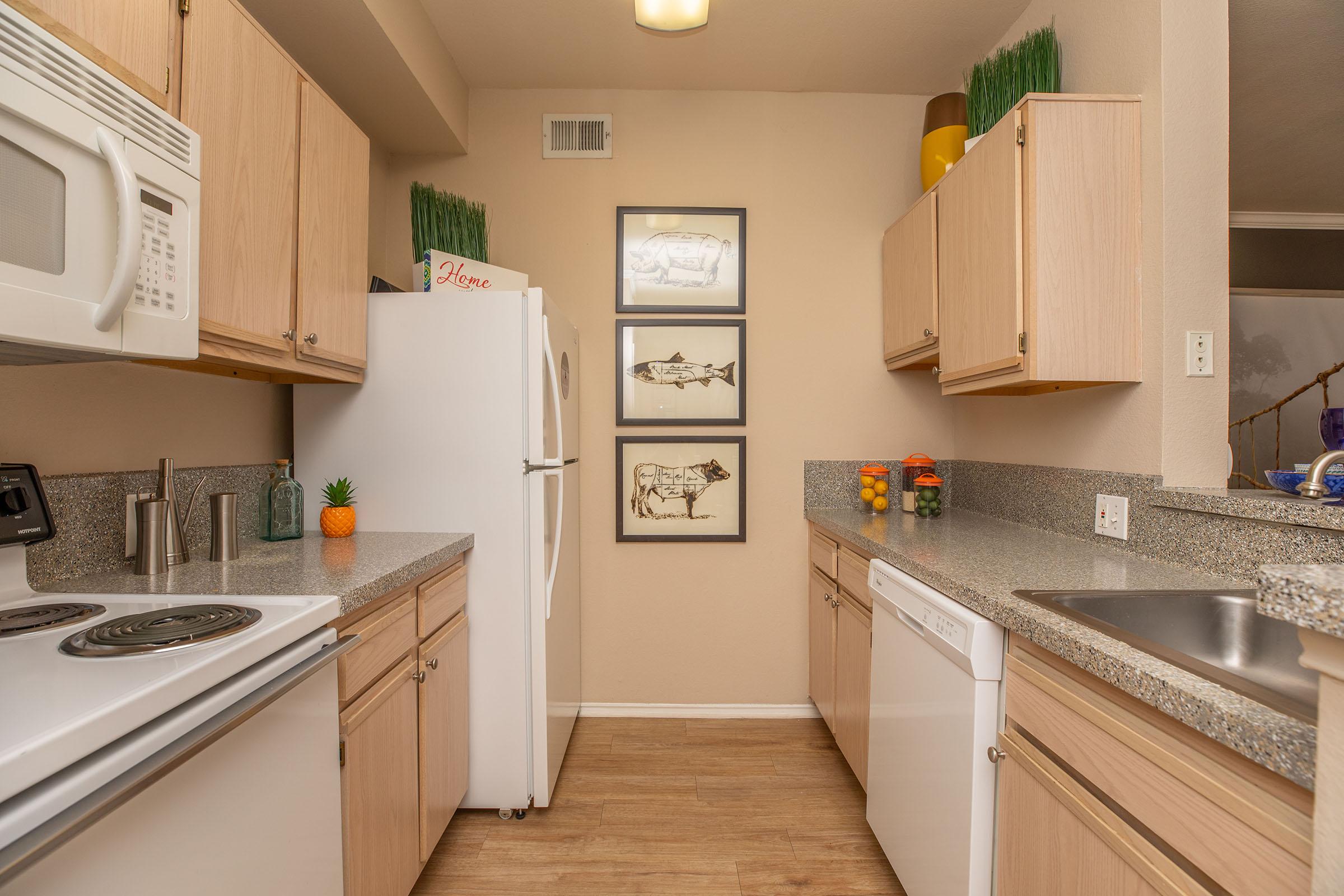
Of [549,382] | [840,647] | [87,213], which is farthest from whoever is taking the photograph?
[840,647]

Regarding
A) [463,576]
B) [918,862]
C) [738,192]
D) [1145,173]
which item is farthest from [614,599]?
[1145,173]

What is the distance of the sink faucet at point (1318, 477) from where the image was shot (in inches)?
46.1

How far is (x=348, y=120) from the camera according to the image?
1818mm

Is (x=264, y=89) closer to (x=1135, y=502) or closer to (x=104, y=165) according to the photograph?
(x=104, y=165)

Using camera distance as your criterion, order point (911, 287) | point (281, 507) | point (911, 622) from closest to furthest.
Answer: point (911, 622) < point (281, 507) < point (911, 287)

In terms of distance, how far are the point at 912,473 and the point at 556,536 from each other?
1.47 meters

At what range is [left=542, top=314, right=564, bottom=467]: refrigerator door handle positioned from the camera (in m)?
1.98

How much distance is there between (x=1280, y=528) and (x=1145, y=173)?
3.15 ft

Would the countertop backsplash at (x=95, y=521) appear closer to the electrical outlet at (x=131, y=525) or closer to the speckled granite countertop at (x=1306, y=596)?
the electrical outlet at (x=131, y=525)

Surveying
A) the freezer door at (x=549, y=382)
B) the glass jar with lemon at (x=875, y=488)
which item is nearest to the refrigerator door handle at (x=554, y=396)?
the freezer door at (x=549, y=382)

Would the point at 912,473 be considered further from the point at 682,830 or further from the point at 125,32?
the point at 125,32

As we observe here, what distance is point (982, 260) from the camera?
1.87m

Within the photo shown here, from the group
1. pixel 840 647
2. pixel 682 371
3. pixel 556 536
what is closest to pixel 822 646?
pixel 840 647

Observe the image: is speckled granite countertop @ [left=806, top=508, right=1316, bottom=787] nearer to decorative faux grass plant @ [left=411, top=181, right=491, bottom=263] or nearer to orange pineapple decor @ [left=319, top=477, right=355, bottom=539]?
orange pineapple decor @ [left=319, top=477, right=355, bottom=539]
